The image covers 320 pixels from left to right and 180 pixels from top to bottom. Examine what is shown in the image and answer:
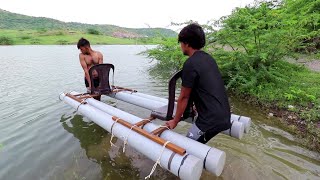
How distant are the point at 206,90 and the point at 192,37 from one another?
28.6 inches

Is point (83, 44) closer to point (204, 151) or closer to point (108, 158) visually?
point (108, 158)

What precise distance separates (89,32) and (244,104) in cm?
6687

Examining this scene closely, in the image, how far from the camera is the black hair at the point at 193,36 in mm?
3389

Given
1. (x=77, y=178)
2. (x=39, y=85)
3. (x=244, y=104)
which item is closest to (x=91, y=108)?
(x=77, y=178)

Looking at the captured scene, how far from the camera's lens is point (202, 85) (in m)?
3.39

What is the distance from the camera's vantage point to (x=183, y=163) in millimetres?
3309

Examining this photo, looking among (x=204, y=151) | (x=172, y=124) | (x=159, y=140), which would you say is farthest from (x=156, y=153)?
(x=204, y=151)

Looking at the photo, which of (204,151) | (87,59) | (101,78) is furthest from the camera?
(87,59)

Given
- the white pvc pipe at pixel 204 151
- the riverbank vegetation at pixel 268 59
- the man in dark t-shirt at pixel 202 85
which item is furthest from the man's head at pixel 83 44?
the riverbank vegetation at pixel 268 59

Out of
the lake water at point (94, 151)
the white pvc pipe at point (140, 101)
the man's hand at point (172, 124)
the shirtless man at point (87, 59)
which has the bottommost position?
the lake water at point (94, 151)

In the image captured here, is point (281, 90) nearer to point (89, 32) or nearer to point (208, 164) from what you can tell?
point (208, 164)

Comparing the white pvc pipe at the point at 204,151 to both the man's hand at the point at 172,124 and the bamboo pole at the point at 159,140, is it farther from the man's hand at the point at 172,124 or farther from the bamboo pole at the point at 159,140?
the bamboo pole at the point at 159,140

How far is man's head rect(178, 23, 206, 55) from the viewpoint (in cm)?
339

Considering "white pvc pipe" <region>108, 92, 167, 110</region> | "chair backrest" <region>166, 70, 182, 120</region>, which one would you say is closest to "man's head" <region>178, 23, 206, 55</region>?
"chair backrest" <region>166, 70, 182, 120</region>
